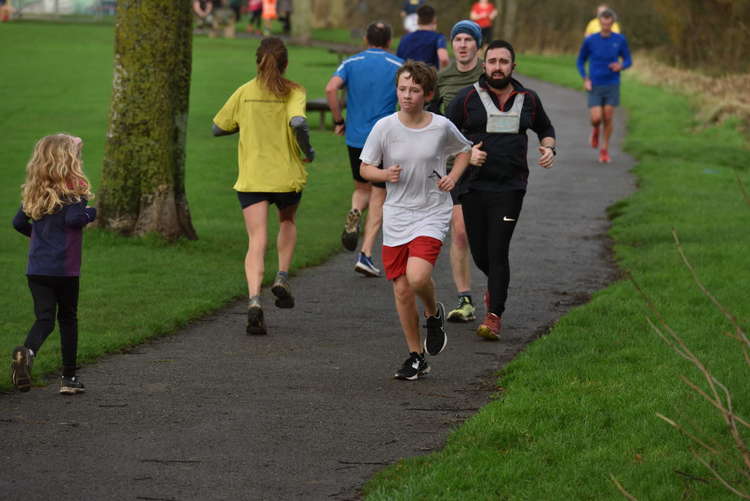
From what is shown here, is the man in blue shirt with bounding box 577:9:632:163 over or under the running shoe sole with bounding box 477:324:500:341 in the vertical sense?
over

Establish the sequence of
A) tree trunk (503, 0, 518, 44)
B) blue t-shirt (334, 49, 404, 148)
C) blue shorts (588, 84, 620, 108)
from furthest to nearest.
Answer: tree trunk (503, 0, 518, 44) < blue shorts (588, 84, 620, 108) < blue t-shirt (334, 49, 404, 148)

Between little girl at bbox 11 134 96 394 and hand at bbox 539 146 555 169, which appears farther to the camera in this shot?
hand at bbox 539 146 555 169

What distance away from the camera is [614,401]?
24.0 feet

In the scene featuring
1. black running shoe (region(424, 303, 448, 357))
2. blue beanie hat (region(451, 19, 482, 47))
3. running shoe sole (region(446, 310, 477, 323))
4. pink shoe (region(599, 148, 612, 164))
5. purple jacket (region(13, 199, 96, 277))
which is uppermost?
blue beanie hat (region(451, 19, 482, 47))

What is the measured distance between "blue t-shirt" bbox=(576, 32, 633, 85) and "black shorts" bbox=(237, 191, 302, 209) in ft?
35.8

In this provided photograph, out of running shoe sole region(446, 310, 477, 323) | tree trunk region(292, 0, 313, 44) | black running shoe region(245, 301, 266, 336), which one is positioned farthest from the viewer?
tree trunk region(292, 0, 313, 44)

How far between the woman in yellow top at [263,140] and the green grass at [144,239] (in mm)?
832

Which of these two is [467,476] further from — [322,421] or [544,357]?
[544,357]

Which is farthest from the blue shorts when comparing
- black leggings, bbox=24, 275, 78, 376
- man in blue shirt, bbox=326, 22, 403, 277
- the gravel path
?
black leggings, bbox=24, 275, 78, 376

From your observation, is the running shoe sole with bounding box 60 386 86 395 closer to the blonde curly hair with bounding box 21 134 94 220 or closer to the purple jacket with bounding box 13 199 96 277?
the purple jacket with bounding box 13 199 96 277

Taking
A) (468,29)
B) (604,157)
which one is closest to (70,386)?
(468,29)

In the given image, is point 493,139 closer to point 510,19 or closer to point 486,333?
point 486,333

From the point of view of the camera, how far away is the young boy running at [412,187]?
315 inches

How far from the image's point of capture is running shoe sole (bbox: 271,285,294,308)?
32.6 ft
